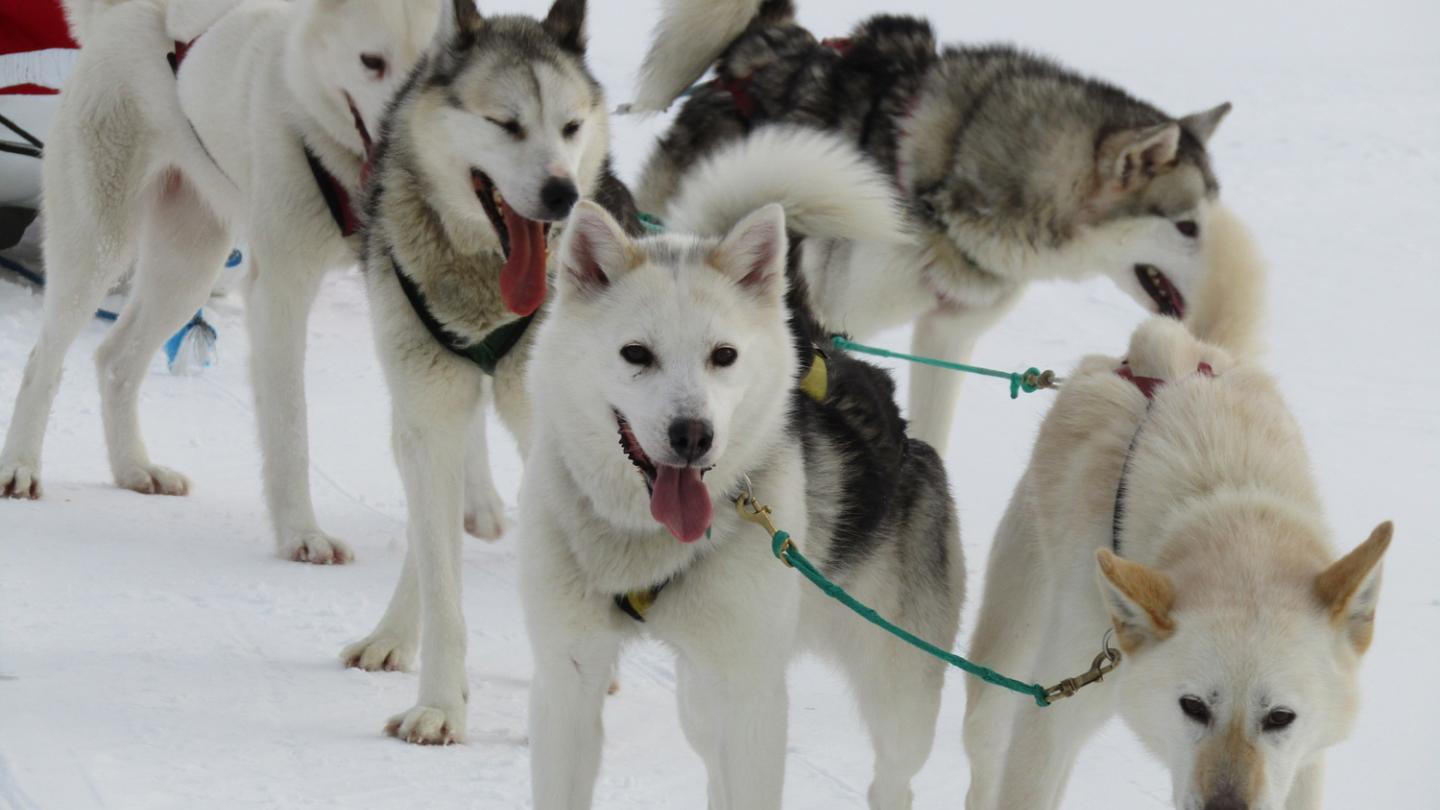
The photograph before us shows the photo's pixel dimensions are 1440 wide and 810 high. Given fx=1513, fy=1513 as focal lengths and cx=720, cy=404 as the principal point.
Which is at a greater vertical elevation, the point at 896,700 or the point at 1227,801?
the point at 1227,801

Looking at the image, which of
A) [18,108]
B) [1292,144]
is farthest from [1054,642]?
[1292,144]

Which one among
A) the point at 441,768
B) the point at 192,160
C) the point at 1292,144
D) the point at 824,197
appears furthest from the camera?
the point at 1292,144

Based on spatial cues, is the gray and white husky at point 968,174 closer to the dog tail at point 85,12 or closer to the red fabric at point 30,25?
the dog tail at point 85,12

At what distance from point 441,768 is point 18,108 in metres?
5.08

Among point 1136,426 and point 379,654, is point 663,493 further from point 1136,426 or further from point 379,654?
point 379,654

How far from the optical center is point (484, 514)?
4770 millimetres

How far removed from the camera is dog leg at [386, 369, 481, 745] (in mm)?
3377

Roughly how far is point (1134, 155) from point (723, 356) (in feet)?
9.10

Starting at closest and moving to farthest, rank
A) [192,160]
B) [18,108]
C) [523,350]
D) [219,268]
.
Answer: [523,350], [192,160], [219,268], [18,108]

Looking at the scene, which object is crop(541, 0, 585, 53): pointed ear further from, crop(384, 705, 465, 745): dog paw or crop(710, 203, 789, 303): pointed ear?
crop(384, 705, 465, 745): dog paw

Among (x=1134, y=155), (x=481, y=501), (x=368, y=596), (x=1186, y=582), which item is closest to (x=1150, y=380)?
(x=1186, y=582)

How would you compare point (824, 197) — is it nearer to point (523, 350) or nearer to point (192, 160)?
point (523, 350)

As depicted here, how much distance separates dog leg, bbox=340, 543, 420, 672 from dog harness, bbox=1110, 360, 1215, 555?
1.75 metres

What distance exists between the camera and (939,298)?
16.4 feet
